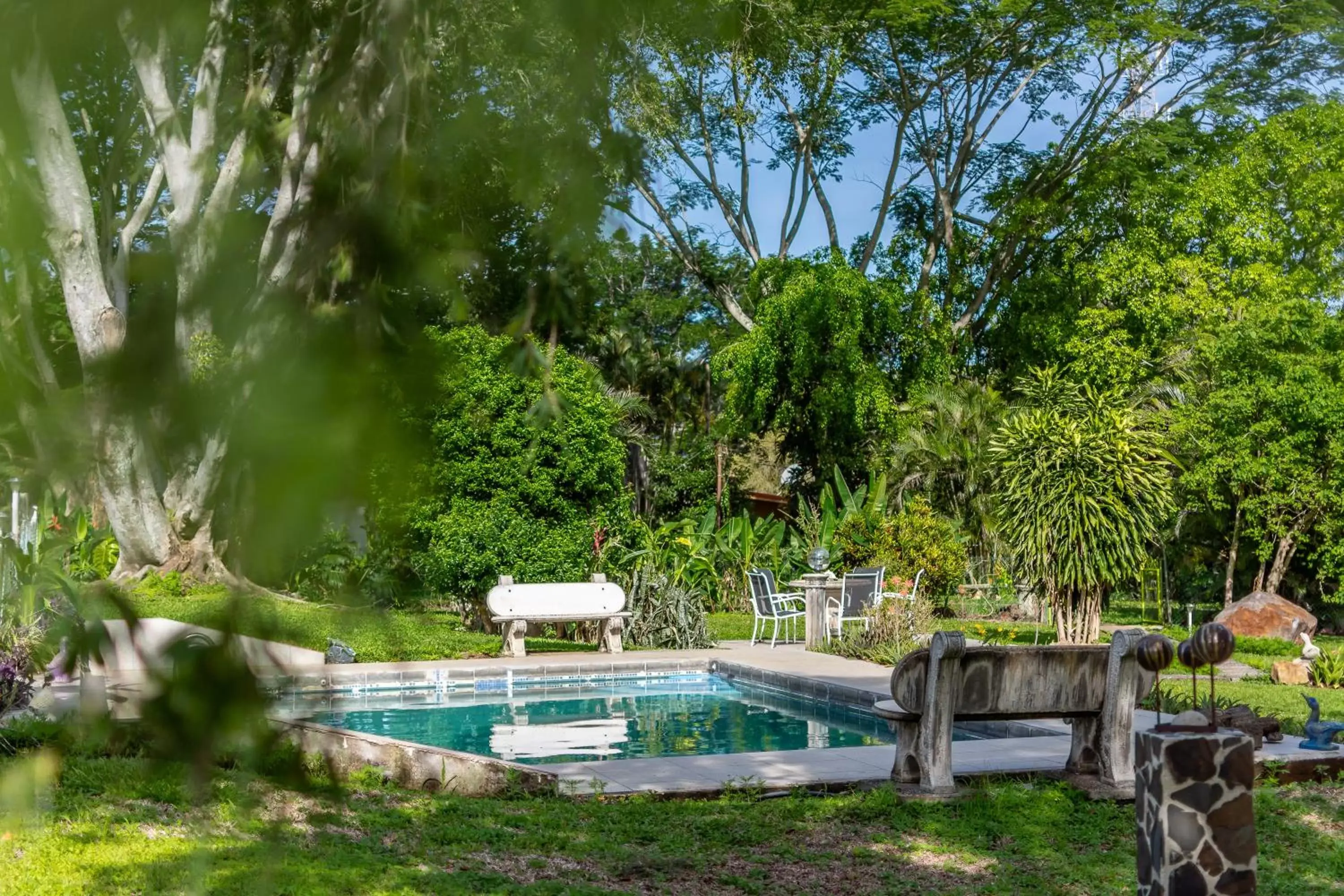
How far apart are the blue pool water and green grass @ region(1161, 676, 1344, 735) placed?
2.37 m

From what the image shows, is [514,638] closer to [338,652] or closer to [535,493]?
[535,493]

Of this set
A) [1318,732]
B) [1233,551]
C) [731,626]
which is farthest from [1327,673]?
[1233,551]

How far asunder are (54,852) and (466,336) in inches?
163

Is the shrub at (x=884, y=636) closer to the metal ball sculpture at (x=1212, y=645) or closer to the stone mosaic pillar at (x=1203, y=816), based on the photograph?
the metal ball sculpture at (x=1212, y=645)

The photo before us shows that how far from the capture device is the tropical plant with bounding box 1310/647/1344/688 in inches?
465

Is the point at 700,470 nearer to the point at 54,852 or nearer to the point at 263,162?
the point at 54,852

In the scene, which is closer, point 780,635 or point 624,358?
point 780,635

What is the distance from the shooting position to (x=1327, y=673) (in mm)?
11836

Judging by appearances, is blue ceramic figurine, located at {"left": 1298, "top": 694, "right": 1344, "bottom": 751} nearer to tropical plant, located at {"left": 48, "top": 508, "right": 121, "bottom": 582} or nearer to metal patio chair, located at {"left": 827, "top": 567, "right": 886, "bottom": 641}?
metal patio chair, located at {"left": 827, "top": 567, "right": 886, "bottom": 641}

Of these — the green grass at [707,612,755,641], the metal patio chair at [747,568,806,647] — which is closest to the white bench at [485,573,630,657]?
the green grass at [707,612,755,641]

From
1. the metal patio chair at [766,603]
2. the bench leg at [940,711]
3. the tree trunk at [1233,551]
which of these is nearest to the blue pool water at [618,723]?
the bench leg at [940,711]

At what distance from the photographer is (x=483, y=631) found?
15.7 m

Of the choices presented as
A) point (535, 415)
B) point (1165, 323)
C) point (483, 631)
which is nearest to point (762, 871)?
point (535, 415)

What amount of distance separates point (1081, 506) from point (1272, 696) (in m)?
2.99
